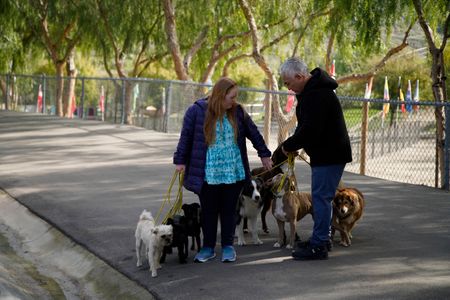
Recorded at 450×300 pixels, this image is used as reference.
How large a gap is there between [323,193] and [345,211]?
2.41 feet

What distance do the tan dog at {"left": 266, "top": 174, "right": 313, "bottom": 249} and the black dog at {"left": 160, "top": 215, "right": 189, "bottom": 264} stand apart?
99 cm

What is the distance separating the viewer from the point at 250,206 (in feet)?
28.2

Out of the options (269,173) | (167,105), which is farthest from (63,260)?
(167,105)

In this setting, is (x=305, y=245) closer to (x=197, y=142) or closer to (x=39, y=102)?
(x=197, y=142)

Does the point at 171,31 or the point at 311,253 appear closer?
the point at 311,253

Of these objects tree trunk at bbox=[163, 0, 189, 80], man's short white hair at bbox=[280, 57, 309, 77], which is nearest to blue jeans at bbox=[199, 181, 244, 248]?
man's short white hair at bbox=[280, 57, 309, 77]

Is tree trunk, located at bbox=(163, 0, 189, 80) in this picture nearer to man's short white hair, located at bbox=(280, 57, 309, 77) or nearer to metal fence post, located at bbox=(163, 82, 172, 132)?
metal fence post, located at bbox=(163, 82, 172, 132)

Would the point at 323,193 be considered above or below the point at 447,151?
below

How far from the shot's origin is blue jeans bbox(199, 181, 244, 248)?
8.08 metres

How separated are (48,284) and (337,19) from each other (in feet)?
46.0

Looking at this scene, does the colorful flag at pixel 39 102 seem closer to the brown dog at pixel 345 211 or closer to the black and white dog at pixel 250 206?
the black and white dog at pixel 250 206

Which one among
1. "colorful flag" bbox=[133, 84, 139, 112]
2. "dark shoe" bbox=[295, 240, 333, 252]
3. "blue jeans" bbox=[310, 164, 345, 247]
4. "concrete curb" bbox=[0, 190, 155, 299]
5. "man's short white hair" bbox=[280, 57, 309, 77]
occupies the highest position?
"man's short white hair" bbox=[280, 57, 309, 77]

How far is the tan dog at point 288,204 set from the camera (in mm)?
8531

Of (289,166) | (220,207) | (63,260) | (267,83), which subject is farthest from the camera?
(267,83)
